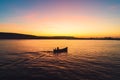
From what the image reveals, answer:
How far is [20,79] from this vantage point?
18953 millimetres

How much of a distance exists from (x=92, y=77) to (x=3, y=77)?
45.8 feet

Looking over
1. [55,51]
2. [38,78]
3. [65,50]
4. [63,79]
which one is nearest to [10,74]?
[38,78]

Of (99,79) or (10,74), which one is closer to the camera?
(99,79)

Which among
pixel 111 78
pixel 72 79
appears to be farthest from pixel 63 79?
pixel 111 78

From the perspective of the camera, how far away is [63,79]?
19.7 metres

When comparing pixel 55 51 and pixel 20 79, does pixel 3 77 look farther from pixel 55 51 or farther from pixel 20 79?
pixel 55 51

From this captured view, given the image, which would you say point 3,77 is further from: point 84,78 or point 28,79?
point 84,78

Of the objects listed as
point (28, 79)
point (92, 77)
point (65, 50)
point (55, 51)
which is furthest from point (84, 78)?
point (65, 50)

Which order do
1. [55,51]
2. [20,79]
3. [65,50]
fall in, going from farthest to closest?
[65,50]
[55,51]
[20,79]

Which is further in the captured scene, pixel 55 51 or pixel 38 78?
pixel 55 51

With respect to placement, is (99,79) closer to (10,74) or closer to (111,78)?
(111,78)

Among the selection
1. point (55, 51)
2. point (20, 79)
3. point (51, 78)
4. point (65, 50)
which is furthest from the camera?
point (65, 50)

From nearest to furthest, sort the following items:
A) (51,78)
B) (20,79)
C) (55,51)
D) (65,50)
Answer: (20,79) → (51,78) → (55,51) → (65,50)

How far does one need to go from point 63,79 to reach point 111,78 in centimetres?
779
